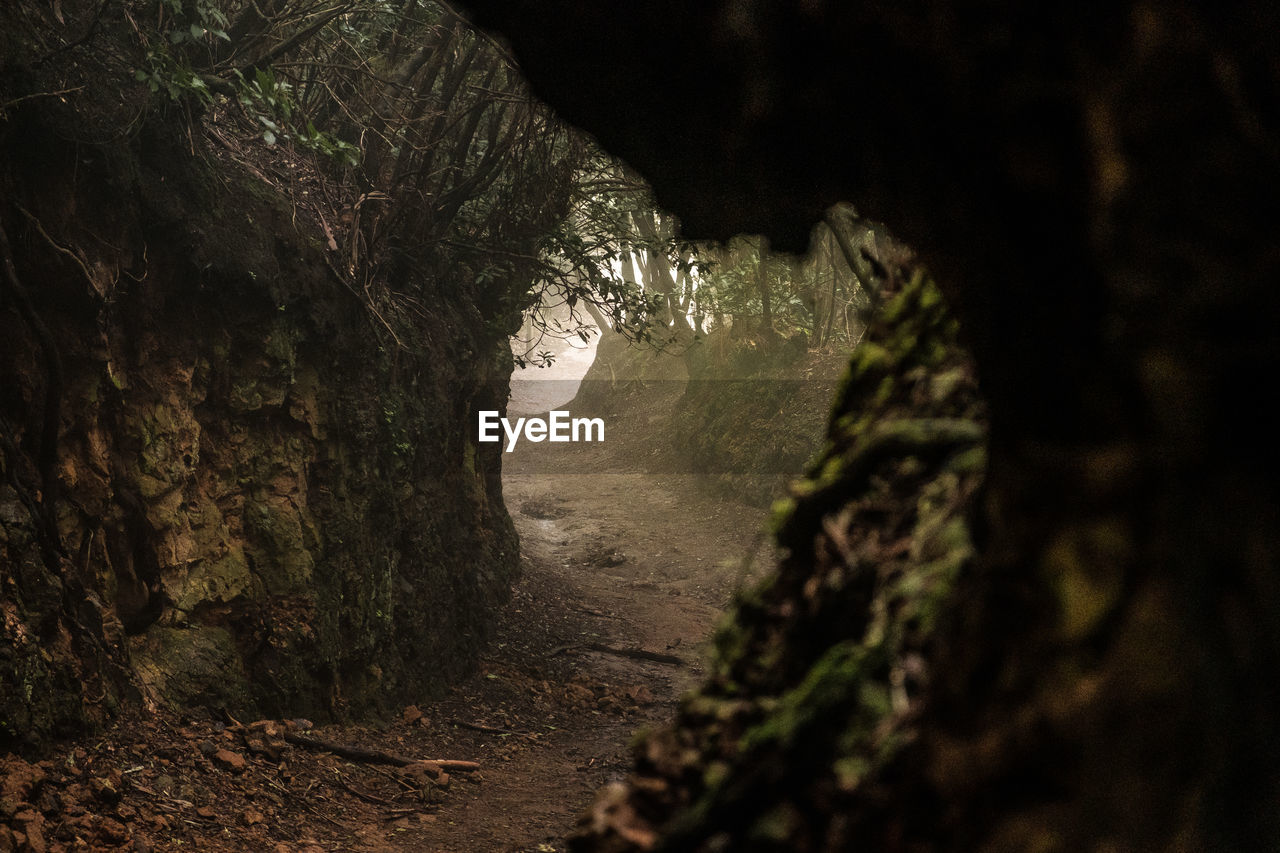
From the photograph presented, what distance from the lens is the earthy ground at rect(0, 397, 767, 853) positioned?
15.5 feet

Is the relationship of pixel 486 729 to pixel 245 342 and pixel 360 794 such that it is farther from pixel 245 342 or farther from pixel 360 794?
pixel 245 342

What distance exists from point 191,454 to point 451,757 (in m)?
3.45

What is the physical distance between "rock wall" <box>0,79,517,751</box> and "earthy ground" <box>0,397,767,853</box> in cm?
37

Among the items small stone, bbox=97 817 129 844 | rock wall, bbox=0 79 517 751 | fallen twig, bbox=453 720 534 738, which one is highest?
rock wall, bbox=0 79 517 751

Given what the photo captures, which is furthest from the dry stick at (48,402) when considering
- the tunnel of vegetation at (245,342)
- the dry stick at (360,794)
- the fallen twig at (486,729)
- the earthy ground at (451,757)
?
the fallen twig at (486,729)

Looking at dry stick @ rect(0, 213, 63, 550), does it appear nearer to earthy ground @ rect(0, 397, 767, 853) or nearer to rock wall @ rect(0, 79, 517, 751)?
rock wall @ rect(0, 79, 517, 751)

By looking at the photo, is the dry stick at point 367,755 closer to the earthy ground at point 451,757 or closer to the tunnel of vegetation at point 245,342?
the earthy ground at point 451,757

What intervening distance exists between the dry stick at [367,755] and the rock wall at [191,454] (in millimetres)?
529

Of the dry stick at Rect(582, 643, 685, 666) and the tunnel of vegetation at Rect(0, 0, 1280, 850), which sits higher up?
the tunnel of vegetation at Rect(0, 0, 1280, 850)

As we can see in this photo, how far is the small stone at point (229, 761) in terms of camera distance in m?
5.68

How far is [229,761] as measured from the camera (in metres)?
5.68

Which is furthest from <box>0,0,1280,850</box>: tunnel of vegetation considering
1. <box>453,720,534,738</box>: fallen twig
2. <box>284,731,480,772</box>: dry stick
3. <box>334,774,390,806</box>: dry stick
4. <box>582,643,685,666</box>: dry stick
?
<box>582,643,685,666</box>: dry stick

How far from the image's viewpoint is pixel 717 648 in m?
1.73

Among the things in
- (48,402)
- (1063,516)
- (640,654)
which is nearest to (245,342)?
(48,402)
